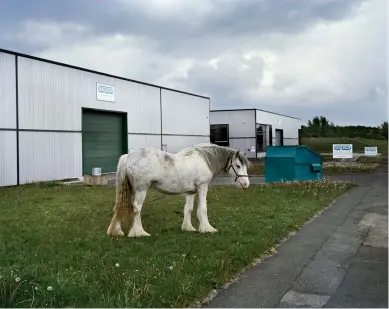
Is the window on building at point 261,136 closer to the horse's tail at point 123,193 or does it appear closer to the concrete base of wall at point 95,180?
the concrete base of wall at point 95,180

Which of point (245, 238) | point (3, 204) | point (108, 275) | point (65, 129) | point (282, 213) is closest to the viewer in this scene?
point (108, 275)

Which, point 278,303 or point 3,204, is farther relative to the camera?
point 3,204

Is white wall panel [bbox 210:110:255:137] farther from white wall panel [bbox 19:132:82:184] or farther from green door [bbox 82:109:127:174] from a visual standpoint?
white wall panel [bbox 19:132:82:184]

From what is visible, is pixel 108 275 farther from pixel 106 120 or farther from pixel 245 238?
pixel 106 120

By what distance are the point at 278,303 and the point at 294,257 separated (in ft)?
7.18

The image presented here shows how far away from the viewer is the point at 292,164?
19.1m

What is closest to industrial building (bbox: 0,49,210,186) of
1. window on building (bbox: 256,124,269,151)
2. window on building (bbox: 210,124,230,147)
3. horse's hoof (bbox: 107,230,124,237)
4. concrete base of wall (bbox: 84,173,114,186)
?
concrete base of wall (bbox: 84,173,114,186)

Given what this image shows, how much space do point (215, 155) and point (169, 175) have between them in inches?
40.1

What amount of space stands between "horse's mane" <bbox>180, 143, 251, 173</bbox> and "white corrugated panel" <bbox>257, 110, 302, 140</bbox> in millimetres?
42729

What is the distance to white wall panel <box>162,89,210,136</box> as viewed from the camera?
3334cm

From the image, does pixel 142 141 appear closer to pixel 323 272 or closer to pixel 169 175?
pixel 169 175

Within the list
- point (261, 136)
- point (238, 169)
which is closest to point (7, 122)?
point (238, 169)

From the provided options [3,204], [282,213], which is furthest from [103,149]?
[282,213]

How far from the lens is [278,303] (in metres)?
4.89
